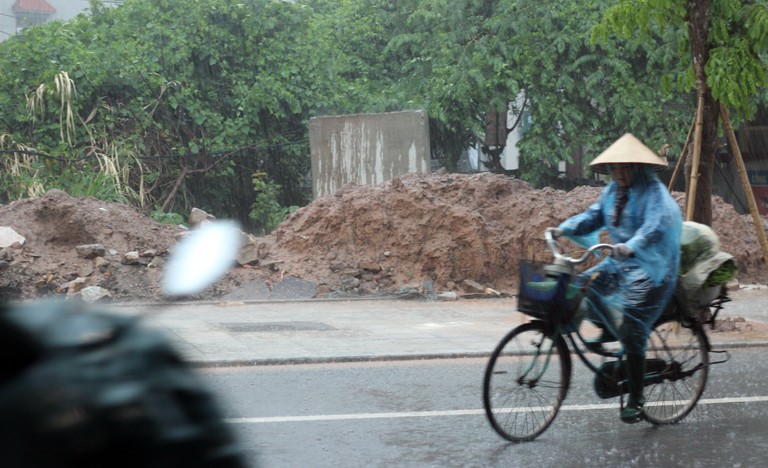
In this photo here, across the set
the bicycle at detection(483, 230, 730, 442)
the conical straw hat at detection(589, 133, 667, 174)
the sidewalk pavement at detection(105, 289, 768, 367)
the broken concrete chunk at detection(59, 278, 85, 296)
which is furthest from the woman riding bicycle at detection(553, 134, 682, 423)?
the broken concrete chunk at detection(59, 278, 85, 296)

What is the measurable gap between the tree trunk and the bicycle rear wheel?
380 cm

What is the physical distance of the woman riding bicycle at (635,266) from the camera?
5758 mm

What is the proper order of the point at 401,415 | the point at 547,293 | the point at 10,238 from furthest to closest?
the point at 10,238 → the point at 401,415 → the point at 547,293

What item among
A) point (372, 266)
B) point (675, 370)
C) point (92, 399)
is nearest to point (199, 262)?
point (92, 399)

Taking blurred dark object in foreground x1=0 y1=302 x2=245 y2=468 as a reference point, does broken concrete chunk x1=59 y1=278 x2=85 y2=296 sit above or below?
below

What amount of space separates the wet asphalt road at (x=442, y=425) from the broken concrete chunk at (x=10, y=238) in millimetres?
5722

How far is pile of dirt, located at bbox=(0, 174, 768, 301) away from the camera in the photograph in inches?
528

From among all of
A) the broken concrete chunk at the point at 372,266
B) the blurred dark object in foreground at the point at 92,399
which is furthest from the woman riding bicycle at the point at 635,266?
the broken concrete chunk at the point at 372,266

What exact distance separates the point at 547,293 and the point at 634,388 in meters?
0.91

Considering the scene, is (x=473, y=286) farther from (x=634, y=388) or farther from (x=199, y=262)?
(x=199, y=262)

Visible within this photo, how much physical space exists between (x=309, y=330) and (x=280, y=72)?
1154 cm

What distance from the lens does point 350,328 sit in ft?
35.2

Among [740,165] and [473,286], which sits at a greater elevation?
[740,165]

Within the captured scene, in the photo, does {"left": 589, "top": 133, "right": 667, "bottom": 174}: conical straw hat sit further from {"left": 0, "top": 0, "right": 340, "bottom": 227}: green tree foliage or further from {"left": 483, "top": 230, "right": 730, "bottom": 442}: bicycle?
{"left": 0, "top": 0, "right": 340, "bottom": 227}: green tree foliage
